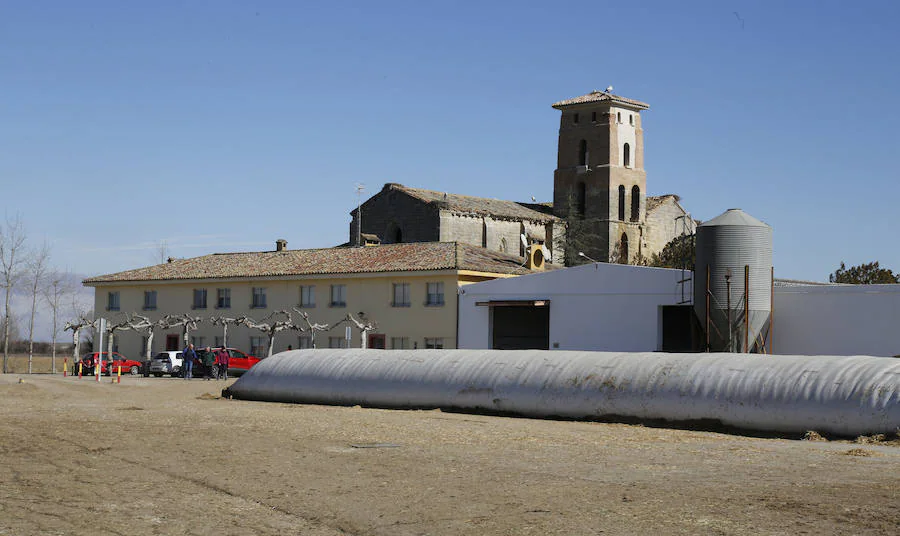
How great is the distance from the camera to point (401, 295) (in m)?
53.3

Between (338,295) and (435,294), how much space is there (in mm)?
6577

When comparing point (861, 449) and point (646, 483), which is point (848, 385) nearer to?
point (861, 449)

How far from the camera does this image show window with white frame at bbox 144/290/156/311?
6469 centimetres

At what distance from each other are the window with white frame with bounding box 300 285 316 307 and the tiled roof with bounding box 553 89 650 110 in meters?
37.2

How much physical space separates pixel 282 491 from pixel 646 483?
4.60 meters

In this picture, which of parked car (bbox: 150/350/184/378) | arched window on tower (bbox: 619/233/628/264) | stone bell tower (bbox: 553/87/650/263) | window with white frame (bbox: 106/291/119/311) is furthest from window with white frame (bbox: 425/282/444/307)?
arched window on tower (bbox: 619/233/628/264)

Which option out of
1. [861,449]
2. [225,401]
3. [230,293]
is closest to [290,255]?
[230,293]

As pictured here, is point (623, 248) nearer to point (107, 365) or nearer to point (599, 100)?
point (599, 100)

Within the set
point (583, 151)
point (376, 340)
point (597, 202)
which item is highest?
point (583, 151)

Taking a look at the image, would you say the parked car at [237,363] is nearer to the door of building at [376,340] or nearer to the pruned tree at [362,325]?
the pruned tree at [362,325]

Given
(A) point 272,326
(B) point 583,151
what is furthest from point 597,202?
(A) point 272,326

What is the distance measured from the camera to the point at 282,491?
13836mm

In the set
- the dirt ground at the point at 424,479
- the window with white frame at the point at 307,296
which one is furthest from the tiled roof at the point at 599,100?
the dirt ground at the point at 424,479

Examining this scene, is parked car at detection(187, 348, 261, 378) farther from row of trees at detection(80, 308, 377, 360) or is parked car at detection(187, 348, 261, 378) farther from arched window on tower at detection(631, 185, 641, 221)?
arched window on tower at detection(631, 185, 641, 221)
